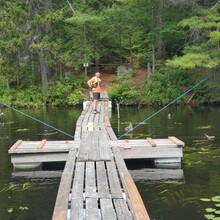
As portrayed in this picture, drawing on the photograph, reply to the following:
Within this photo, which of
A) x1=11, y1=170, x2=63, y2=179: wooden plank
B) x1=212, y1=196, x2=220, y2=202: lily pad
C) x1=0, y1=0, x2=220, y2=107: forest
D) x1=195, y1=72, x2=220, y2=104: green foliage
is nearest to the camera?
x1=212, y1=196, x2=220, y2=202: lily pad

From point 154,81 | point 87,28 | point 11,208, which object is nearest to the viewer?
point 11,208

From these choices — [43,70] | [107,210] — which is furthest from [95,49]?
[107,210]

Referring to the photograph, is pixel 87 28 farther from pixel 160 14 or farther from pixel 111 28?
pixel 160 14

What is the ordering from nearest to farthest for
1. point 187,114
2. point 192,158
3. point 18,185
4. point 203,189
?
point 203,189 → point 18,185 → point 192,158 → point 187,114

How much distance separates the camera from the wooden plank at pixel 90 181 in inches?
288

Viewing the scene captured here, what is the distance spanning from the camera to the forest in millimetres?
29562

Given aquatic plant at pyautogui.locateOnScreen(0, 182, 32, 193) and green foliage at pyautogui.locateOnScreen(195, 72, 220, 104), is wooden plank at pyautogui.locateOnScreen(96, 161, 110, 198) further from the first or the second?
green foliage at pyautogui.locateOnScreen(195, 72, 220, 104)

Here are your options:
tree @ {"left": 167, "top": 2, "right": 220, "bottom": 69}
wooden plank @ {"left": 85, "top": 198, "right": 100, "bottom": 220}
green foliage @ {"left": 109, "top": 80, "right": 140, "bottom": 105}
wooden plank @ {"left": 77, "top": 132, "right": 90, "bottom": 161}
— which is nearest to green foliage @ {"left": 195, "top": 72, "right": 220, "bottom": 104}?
tree @ {"left": 167, "top": 2, "right": 220, "bottom": 69}

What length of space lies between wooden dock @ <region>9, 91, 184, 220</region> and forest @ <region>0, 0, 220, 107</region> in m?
15.2

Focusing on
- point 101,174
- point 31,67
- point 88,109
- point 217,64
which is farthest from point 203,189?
point 31,67

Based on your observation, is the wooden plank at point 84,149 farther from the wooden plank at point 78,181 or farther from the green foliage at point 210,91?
the green foliage at point 210,91

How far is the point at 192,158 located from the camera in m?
12.4

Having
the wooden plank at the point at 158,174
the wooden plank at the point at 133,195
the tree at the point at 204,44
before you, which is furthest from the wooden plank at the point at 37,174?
the tree at the point at 204,44

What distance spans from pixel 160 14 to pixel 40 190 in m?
24.5
